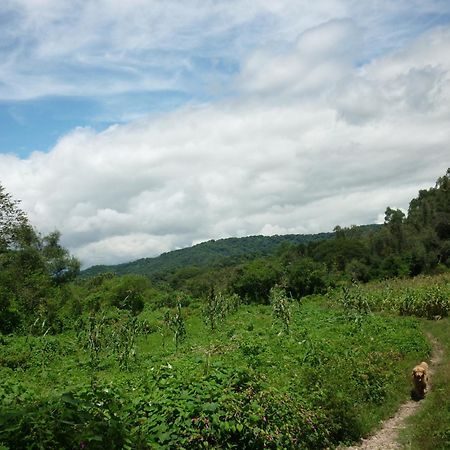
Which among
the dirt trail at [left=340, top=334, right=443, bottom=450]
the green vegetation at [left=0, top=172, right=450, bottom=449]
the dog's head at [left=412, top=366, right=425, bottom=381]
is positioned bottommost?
the dirt trail at [left=340, top=334, right=443, bottom=450]

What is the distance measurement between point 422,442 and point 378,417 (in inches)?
72.8

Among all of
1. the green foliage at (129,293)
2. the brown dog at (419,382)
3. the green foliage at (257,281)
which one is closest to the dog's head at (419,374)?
the brown dog at (419,382)

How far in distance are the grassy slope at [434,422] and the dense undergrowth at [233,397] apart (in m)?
0.76

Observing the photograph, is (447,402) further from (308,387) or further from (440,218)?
(440,218)

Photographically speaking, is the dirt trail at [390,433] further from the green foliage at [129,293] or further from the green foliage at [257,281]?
the green foliage at [257,281]

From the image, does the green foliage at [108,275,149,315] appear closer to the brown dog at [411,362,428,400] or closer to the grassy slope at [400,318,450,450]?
the brown dog at [411,362,428,400]

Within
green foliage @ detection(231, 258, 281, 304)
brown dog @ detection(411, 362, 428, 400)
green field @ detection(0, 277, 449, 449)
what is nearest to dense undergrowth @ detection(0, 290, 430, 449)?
green field @ detection(0, 277, 449, 449)

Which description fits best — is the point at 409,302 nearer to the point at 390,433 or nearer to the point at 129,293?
the point at 390,433

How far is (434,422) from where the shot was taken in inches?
350

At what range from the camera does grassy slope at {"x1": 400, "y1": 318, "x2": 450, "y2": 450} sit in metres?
8.10

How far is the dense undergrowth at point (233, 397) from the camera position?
527 cm

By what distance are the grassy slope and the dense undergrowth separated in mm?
761

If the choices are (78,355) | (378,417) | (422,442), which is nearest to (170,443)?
(422,442)

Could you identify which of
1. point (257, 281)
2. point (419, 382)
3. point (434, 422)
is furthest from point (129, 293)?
point (434, 422)
